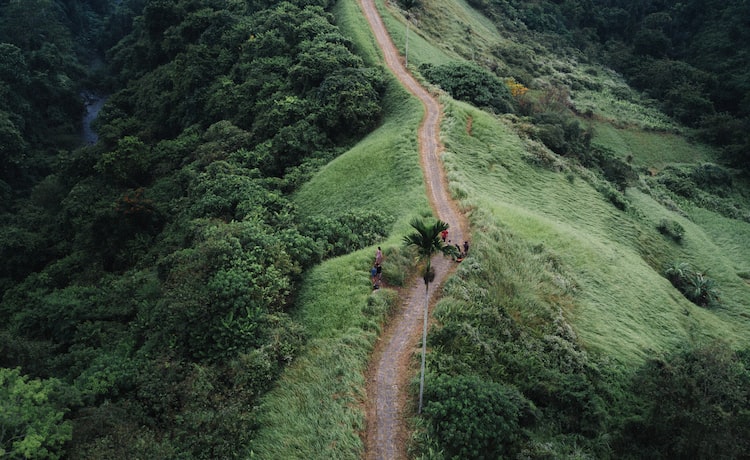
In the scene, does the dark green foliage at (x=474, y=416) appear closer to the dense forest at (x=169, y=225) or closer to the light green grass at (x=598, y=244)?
the dense forest at (x=169, y=225)

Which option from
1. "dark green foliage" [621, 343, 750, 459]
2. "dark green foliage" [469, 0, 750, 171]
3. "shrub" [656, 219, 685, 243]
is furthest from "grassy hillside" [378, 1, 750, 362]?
"dark green foliage" [469, 0, 750, 171]

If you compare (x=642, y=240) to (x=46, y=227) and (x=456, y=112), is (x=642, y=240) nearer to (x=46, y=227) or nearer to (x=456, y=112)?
(x=456, y=112)

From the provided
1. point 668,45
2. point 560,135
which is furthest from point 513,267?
point 668,45

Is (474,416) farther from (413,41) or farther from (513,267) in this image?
(413,41)

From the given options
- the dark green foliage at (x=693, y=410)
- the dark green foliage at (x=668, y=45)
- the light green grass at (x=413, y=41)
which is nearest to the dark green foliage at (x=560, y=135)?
the light green grass at (x=413, y=41)

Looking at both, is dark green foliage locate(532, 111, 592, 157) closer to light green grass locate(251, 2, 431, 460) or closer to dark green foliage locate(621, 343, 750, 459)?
light green grass locate(251, 2, 431, 460)
